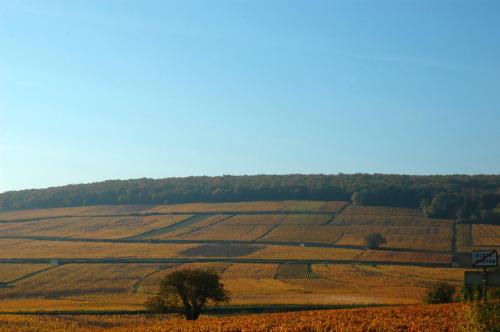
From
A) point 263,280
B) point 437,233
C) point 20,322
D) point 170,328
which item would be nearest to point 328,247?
point 437,233

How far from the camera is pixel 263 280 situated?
80875mm

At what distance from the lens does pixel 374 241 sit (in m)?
109

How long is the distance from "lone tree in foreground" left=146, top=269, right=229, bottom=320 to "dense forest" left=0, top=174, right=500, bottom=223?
95.2 meters

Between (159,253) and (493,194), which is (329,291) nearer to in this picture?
(159,253)

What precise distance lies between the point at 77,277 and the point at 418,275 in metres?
42.2

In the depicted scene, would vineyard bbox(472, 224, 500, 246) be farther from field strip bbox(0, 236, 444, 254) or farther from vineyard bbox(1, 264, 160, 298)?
vineyard bbox(1, 264, 160, 298)

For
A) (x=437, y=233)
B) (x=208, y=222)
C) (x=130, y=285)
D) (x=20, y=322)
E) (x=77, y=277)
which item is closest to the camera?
(x=20, y=322)

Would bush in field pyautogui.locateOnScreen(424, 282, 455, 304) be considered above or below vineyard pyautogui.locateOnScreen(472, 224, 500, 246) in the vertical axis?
below

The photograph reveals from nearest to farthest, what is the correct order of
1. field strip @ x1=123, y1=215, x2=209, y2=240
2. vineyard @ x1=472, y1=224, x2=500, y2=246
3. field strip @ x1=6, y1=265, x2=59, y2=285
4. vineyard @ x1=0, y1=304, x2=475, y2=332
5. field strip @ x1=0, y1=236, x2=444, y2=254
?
vineyard @ x1=0, y1=304, x2=475, y2=332
field strip @ x1=6, y1=265, x2=59, y2=285
vineyard @ x1=472, y1=224, x2=500, y2=246
field strip @ x1=0, y1=236, x2=444, y2=254
field strip @ x1=123, y1=215, x2=209, y2=240

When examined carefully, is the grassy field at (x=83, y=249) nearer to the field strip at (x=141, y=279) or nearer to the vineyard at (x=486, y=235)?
the field strip at (x=141, y=279)

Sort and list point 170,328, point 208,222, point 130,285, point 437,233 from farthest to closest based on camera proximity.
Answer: point 208,222 → point 437,233 → point 130,285 → point 170,328

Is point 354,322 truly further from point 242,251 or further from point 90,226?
point 90,226

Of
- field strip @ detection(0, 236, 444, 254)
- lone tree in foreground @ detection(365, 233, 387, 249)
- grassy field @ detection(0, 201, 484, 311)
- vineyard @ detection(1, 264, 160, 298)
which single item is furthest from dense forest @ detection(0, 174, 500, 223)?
vineyard @ detection(1, 264, 160, 298)

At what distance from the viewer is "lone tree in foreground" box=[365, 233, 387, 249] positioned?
108812mm
